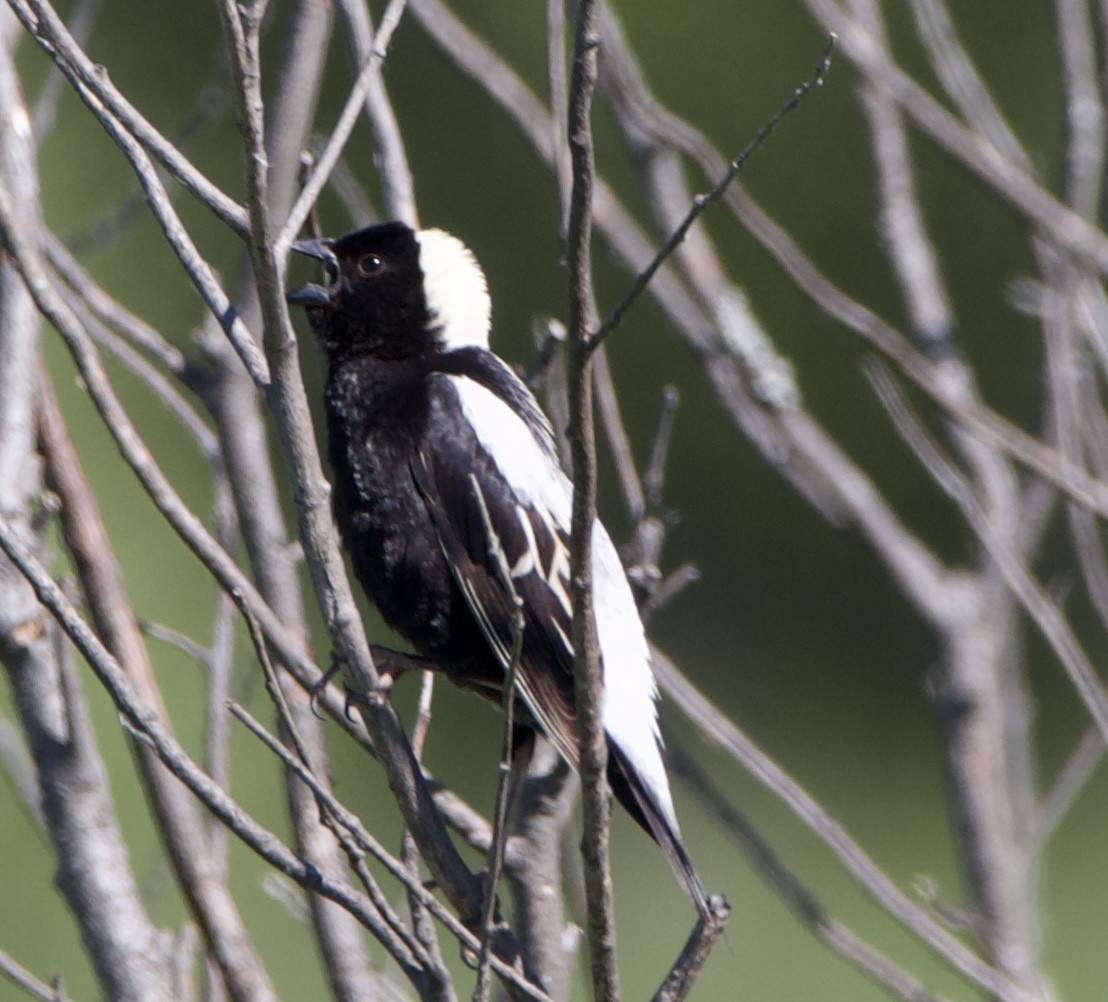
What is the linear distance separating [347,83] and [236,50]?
302 cm

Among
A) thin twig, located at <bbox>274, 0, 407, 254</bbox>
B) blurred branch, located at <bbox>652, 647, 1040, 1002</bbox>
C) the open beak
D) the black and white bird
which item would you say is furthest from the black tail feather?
the open beak

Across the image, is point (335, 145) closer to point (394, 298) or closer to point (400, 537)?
point (400, 537)

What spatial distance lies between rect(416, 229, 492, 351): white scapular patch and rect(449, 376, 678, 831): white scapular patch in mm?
209

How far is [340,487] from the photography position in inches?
85.2

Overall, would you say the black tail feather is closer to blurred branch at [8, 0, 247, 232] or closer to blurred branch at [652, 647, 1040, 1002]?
blurred branch at [652, 647, 1040, 1002]

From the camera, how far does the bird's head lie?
2.36 metres

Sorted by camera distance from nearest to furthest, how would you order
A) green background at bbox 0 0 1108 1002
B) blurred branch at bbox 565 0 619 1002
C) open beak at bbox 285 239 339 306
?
1. blurred branch at bbox 565 0 619 1002
2. open beak at bbox 285 239 339 306
3. green background at bbox 0 0 1108 1002

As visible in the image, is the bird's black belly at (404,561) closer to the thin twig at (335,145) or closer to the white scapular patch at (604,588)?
the white scapular patch at (604,588)

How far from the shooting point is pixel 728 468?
510 centimetres

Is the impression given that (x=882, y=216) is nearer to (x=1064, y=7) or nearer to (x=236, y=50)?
(x=1064, y=7)

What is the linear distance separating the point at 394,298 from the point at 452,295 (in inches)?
3.5

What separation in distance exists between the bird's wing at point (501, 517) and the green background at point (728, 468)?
71.5 inches

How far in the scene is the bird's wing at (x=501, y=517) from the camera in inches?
79.3

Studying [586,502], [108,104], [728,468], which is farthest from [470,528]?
[728,468]
